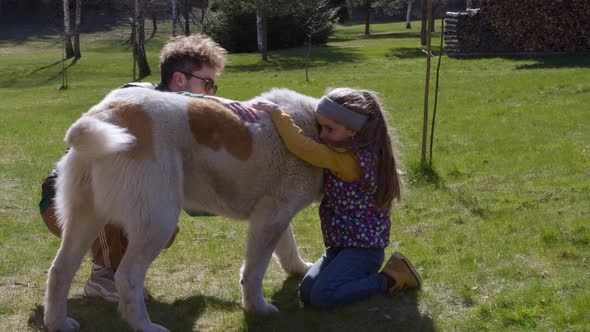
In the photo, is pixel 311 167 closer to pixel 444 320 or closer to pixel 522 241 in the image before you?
pixel 444 320

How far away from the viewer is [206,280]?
17.2ft

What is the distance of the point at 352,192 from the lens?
Result: 4.58m

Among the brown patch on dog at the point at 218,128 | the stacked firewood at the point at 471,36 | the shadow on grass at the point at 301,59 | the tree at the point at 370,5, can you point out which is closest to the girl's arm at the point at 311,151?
the brown patch on dog at the point at 218,128

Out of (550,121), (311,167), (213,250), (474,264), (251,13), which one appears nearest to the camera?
(311,167)

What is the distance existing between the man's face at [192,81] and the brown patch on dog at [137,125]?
1.05 m

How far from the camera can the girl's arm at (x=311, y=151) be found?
4.31m

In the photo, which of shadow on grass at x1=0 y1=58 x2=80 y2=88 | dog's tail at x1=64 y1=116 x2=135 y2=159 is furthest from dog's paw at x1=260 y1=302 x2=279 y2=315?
shadow on grass at x1=0 y1=58 x2=80 y2=88

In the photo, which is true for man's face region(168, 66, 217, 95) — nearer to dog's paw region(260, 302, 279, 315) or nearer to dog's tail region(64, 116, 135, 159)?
dog's tail region(64, 116, 135, 159)

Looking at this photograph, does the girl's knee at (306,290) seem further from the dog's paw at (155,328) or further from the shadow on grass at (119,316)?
the dog's paw at (155,328)

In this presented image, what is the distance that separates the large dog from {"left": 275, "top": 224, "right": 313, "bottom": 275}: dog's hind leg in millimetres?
592

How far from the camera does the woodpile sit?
73.0 feet

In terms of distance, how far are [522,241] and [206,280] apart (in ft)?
8.28

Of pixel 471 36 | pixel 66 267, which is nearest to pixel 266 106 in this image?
pixel 66 267

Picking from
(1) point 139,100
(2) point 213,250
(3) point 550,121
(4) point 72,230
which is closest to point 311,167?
(1) point 139,100
